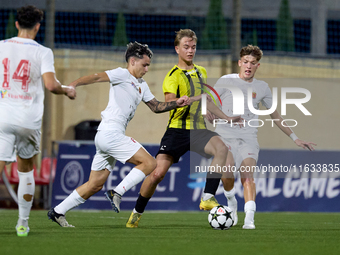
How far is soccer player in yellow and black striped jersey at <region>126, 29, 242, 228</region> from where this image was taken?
6749mm

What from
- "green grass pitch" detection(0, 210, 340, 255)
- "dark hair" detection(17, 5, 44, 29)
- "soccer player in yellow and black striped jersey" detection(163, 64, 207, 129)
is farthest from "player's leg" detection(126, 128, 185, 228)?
"dark hair" detection(17, 5, 44, 29)

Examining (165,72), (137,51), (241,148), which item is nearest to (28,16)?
(137,51)

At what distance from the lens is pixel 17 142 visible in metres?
5.23

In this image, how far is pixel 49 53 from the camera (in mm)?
5219

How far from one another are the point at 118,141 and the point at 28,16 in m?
1.81

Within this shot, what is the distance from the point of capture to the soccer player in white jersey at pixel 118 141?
6.34 metres

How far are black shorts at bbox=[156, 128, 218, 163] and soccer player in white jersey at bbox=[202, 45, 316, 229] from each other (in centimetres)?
27

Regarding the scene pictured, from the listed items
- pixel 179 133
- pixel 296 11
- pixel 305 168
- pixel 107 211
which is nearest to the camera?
pixel 179 133

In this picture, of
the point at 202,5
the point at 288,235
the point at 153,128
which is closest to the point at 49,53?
the point at 288,235

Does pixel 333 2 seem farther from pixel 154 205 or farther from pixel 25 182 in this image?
pixel 25 182

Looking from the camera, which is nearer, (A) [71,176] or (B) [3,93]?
(B) [3,93]

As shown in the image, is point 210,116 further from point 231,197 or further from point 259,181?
point 259,181

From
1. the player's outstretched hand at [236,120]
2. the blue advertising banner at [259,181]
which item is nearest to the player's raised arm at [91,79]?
the player's outstretched hand at [236,120]

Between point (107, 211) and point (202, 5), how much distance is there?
385 inches
